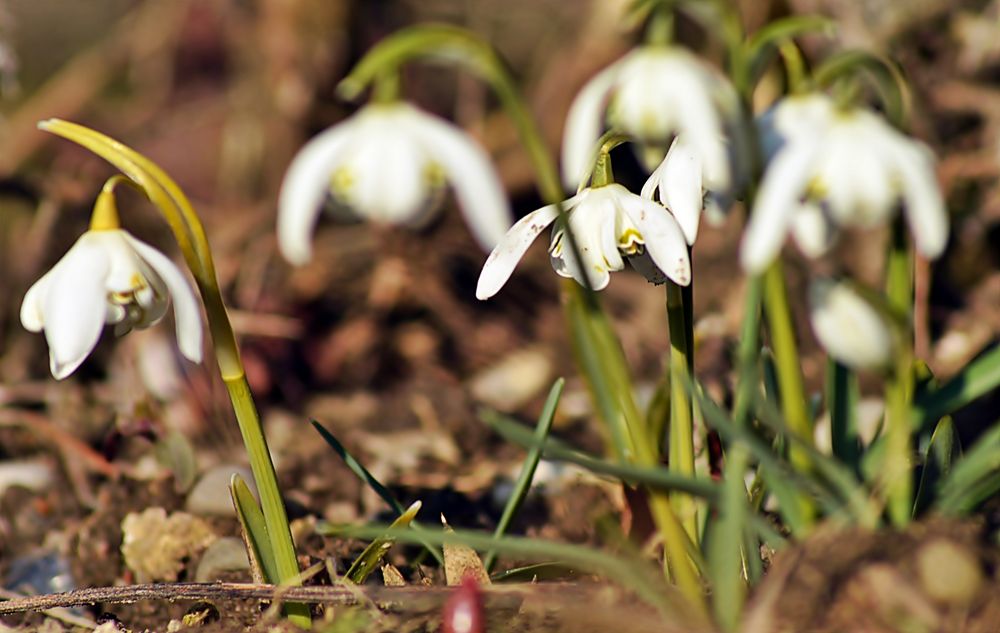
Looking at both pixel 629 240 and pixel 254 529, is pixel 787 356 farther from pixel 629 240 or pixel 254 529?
pixel 254 529

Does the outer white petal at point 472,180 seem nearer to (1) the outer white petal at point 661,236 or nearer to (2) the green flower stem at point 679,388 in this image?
(1) the outer white petal at point 661,236

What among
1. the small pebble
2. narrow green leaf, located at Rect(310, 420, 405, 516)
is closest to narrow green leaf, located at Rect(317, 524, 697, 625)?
narrow green leaf, located at Rect(310, 420, 405, 516)

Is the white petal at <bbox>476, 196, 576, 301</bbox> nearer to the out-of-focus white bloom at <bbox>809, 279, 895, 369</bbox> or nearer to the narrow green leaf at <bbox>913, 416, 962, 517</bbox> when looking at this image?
the out-of-focus white bloom at <bbox>809, 279, 895, 369</bbox>

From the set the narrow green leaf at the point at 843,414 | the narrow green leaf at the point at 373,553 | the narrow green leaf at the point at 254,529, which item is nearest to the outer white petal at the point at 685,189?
the narrow green leaf at the point at 843,414

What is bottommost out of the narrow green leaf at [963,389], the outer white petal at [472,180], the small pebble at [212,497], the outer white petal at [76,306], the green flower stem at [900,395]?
the small pebble at [212,497]

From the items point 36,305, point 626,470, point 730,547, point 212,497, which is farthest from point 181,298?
point 212,497
